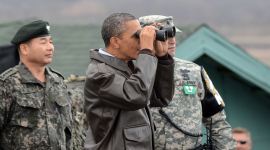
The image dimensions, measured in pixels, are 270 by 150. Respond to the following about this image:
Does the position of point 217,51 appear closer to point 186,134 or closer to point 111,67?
point 186,134

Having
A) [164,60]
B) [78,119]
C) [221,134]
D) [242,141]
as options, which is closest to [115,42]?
[164,60]

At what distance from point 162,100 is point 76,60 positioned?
13.3 feet

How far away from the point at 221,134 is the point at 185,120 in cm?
43

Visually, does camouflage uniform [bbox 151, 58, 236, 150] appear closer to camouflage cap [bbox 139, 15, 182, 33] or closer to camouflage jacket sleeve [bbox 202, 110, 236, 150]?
camouflage jacket sleeve [bbox 202, 110, 236, 150]

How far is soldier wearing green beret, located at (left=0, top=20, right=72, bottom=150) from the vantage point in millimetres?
2908

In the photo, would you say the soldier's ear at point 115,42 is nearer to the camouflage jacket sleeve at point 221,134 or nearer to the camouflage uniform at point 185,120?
the camouflage uniform at point 185,120

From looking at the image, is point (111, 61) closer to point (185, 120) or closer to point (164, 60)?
point (164, 60)

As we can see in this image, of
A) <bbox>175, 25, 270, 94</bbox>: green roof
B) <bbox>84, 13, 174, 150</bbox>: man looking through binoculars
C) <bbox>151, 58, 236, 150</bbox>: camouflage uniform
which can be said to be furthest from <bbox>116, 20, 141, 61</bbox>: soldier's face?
<bbox>175, 25, 270, 94</bbox>: green roof

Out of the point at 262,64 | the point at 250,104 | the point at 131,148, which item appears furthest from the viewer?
the point at 250,104

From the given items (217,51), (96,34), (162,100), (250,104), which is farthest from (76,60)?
(162,100)

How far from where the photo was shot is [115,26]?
2.27 metres

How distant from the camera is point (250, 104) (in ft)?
20.1

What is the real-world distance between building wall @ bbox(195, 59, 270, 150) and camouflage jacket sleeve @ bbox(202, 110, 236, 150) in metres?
2.76

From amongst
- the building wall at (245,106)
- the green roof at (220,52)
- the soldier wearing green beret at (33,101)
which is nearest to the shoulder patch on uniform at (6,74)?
the soldier wearing green beret at (33,101)
